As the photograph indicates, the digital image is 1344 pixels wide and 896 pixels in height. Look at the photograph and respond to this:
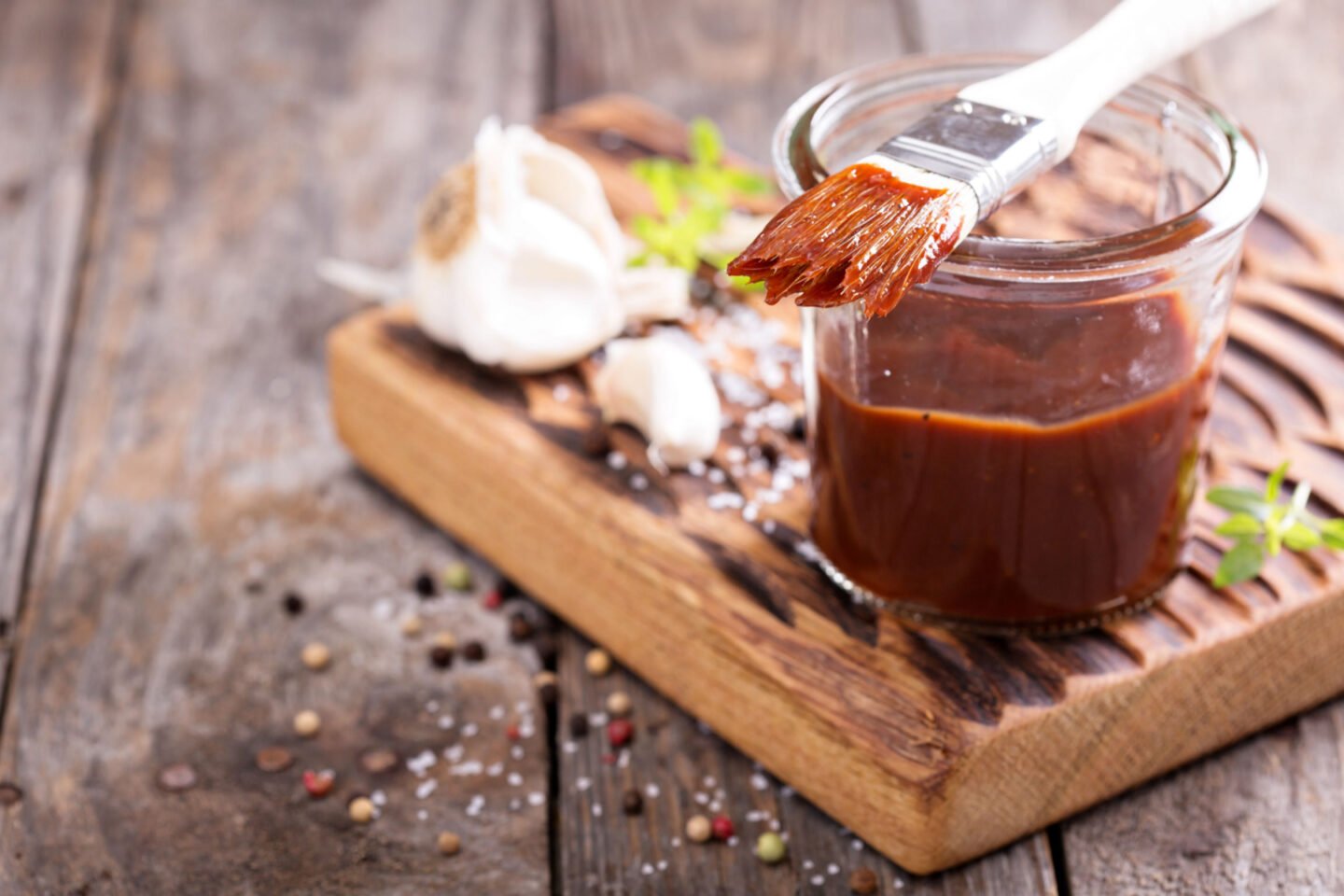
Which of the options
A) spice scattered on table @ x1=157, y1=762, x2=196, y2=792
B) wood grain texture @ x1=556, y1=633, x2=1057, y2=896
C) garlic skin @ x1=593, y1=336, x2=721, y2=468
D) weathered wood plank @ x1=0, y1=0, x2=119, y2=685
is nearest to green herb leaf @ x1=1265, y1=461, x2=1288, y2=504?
wood grain texture @ x1=556, y1=633, x2=1057, y2=896

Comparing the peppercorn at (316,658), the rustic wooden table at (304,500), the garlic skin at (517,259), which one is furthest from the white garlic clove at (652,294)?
the peppercorn at (316,658)

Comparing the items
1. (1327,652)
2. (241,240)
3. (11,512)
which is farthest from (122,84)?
(1327,652)

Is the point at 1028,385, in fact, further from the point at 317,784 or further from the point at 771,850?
the point at 317,784

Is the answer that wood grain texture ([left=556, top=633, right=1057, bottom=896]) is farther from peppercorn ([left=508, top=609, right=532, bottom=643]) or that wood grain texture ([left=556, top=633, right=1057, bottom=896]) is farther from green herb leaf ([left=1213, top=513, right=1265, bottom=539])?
green herb leaf ([left=1213, top=513, right=1265, bottom=539])

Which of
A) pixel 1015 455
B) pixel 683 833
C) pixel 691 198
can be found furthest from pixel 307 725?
pixel 691 198

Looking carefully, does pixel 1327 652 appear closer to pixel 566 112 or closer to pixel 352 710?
pixel 352 710

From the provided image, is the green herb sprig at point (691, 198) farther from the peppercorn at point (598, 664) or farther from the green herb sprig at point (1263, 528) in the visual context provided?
the green herb sprig at point (1263, 528)

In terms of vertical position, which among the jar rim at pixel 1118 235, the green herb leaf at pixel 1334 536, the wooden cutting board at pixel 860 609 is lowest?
the wooden cutting board at pixel 860 609

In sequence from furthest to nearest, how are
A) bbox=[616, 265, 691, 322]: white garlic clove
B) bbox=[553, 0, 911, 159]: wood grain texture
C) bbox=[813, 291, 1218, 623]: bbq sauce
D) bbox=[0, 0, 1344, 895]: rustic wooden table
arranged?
bbox=[553, 0, 911, 159]: wood grain texture → bbox=[616, 265, 691, 322]: white garlic clove → bbox=[0, 0, 1344, 895]: rustic wooden table → bbox=[813, 291, 1218, 623]: bbq sauce
